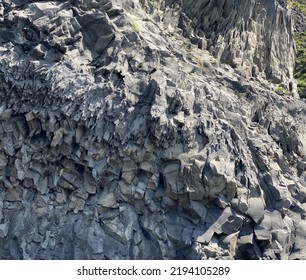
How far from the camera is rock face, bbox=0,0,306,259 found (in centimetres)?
1631

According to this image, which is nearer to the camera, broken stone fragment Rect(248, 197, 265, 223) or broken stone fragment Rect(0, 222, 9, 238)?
broken stone fragment Rect(248, 197, 265, 223)

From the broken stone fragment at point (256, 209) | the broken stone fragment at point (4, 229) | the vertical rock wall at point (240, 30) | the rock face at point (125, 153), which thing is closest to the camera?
the rock face at point (125, 153)

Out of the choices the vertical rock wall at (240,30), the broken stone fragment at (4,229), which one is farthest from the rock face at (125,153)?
the vertical rock wall at (240,30)

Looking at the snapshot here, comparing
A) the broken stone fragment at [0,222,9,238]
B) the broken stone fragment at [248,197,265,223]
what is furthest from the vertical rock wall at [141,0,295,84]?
the broken stone fragment at [0,222,9,238]

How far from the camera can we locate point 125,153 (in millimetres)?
16703

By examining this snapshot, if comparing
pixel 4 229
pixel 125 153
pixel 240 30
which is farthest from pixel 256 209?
pixel 240 30

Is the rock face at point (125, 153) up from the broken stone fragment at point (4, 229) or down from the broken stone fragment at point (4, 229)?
up

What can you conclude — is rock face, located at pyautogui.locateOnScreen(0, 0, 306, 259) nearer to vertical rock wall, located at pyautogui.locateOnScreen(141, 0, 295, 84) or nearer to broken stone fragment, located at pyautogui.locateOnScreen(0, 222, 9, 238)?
broken stone fragment, located at pyautogui.locateOnScreen(0, 222, 9, 238)

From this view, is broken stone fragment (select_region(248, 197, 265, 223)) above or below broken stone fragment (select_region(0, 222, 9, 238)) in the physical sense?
above

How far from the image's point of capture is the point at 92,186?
17016 mm

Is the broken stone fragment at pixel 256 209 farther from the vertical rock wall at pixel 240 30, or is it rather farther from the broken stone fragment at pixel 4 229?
the broken stone fragment at pixel 4 229

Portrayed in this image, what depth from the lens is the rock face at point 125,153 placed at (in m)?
16.3

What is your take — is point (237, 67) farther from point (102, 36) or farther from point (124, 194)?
point (124, 194)

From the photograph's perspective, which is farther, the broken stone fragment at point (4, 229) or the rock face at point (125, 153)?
the broken stone fragment at point (4, 229)
